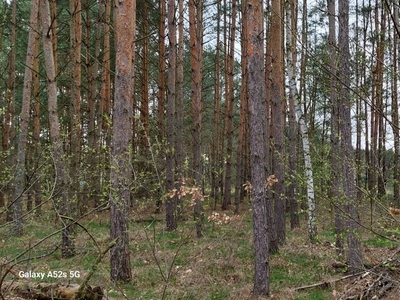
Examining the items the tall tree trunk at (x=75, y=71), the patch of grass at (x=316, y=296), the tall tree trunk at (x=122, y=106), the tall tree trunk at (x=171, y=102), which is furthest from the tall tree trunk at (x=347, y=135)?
the tall tree trunk at (x=75, y=71)

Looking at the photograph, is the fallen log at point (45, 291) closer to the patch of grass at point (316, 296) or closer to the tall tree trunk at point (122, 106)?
the tall tree trunk at point (122, 106)

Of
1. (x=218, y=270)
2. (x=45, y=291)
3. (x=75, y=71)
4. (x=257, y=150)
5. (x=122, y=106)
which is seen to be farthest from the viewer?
(x=75, y=71)

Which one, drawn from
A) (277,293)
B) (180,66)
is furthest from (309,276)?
(180,66)

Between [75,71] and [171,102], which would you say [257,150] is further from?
[75,71]

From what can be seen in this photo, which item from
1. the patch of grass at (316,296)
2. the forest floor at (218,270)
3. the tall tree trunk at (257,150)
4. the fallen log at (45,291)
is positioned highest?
A: the tall tree trunk at (257,150)

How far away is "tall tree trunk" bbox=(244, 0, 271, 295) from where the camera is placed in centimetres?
609

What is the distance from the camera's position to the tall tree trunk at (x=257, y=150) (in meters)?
6.09

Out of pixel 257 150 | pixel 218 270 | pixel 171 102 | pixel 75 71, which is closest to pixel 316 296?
pixel 218 270

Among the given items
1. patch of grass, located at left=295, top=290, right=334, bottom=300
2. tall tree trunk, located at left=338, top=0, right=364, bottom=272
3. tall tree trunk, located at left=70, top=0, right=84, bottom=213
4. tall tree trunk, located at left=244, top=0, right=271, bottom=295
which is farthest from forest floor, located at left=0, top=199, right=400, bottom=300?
tall tree trunk, located at left=70, top=0, right=84, bottom=213

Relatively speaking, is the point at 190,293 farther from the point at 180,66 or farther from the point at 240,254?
the point at 180,66

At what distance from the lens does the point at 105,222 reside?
13469mm

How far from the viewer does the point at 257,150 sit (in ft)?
20.5

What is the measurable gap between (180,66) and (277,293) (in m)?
8.10

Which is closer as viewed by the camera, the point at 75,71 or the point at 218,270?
the point at 218,270
